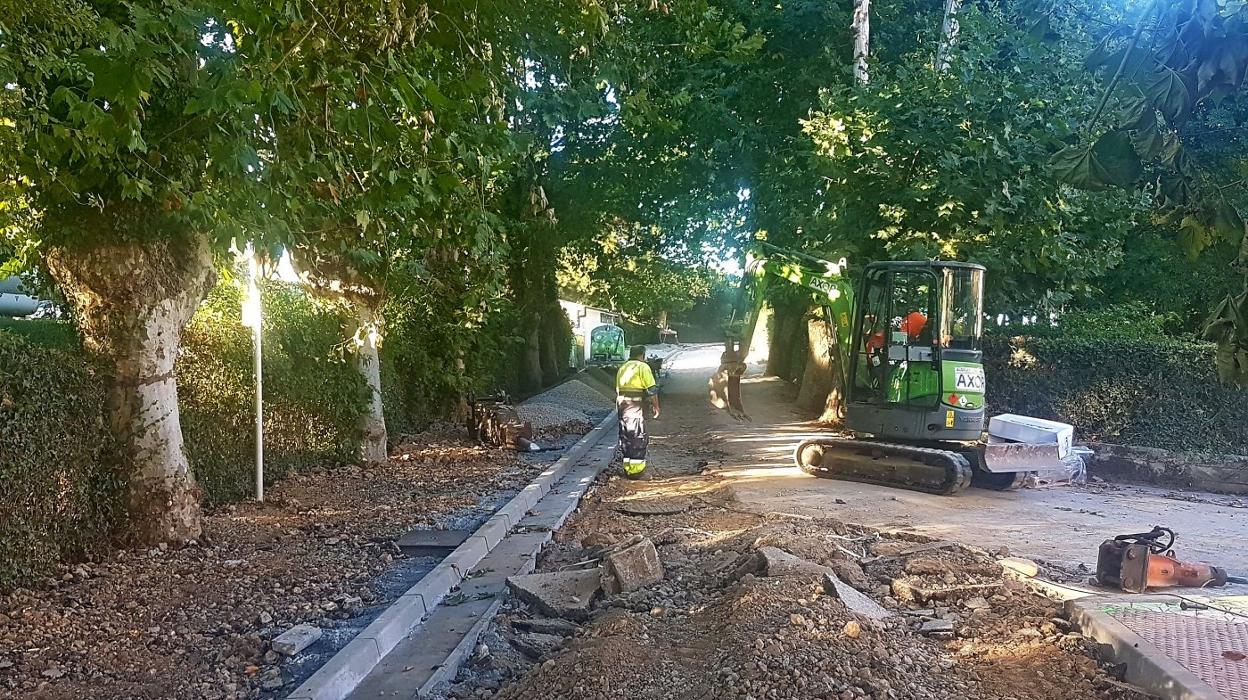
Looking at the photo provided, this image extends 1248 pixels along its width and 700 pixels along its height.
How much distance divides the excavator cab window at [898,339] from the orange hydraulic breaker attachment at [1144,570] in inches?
204

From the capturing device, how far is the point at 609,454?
608 inches

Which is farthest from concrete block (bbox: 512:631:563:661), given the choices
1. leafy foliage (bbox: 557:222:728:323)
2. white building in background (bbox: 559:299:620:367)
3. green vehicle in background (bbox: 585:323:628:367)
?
green vehicle in background (bbox: 585:323:628:367)

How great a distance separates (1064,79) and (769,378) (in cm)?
1585

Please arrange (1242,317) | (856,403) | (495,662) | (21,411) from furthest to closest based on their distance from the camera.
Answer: (856,403) < (21,411) < (495,662) < (1242,317)

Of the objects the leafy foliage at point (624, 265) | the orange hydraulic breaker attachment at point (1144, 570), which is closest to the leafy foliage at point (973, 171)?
the orange hydraulic breaker attachment at point (1144, 570)

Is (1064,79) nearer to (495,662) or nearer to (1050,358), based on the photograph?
(1050,358)

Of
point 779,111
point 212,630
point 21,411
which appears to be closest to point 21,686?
point 212,630

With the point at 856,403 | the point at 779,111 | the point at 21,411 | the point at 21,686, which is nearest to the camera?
the point at 21,686

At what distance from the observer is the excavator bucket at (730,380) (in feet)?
51.8

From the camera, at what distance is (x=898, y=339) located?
1220cm

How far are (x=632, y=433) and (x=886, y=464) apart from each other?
3.41 m

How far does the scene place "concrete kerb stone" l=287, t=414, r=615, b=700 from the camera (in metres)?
4.98

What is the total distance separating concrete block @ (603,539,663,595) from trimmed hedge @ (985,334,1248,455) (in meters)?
11.2

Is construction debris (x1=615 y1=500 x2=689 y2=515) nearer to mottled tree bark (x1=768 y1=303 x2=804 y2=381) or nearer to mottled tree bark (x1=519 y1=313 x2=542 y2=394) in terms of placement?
mottled tree bark (x1=519 y1=313 x2=542 y2=394)
